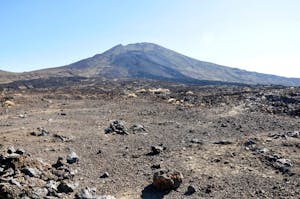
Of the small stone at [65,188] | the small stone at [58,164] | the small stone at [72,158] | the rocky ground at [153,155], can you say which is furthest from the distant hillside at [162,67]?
the small stone at [65,188]

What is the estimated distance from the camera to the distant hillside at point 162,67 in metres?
137

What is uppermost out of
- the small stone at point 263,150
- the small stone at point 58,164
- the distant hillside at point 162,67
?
the distant hillside at point 162,67

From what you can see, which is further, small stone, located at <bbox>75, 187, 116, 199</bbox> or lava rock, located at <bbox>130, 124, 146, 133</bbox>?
lava rock, located at <bbox>130, 124, 146, 133</bbox>

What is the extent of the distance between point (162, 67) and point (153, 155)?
133480 millimetres

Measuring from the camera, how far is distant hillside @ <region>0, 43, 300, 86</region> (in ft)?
450

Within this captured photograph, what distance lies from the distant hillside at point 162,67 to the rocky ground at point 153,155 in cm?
10454

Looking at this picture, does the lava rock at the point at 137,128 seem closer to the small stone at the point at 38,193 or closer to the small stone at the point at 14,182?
the small stone at the point at 38,193

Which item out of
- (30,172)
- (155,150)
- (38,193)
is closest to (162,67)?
(155,150)

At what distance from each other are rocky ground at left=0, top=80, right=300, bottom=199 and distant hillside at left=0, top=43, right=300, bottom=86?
10454cm

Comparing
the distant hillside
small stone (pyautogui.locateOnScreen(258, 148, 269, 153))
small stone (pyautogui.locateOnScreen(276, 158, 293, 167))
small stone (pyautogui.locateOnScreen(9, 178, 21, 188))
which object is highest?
the distant hillside

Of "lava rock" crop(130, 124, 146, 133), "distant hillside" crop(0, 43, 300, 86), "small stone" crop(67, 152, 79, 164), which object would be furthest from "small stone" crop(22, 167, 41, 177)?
"distant hillside" crop(0, 43, 300, 86)

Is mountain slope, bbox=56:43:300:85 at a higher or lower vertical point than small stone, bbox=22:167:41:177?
higher

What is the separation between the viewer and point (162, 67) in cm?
14650

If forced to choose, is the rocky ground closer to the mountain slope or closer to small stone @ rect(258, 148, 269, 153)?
small stone @ rect(258, 148, 269, 153)
